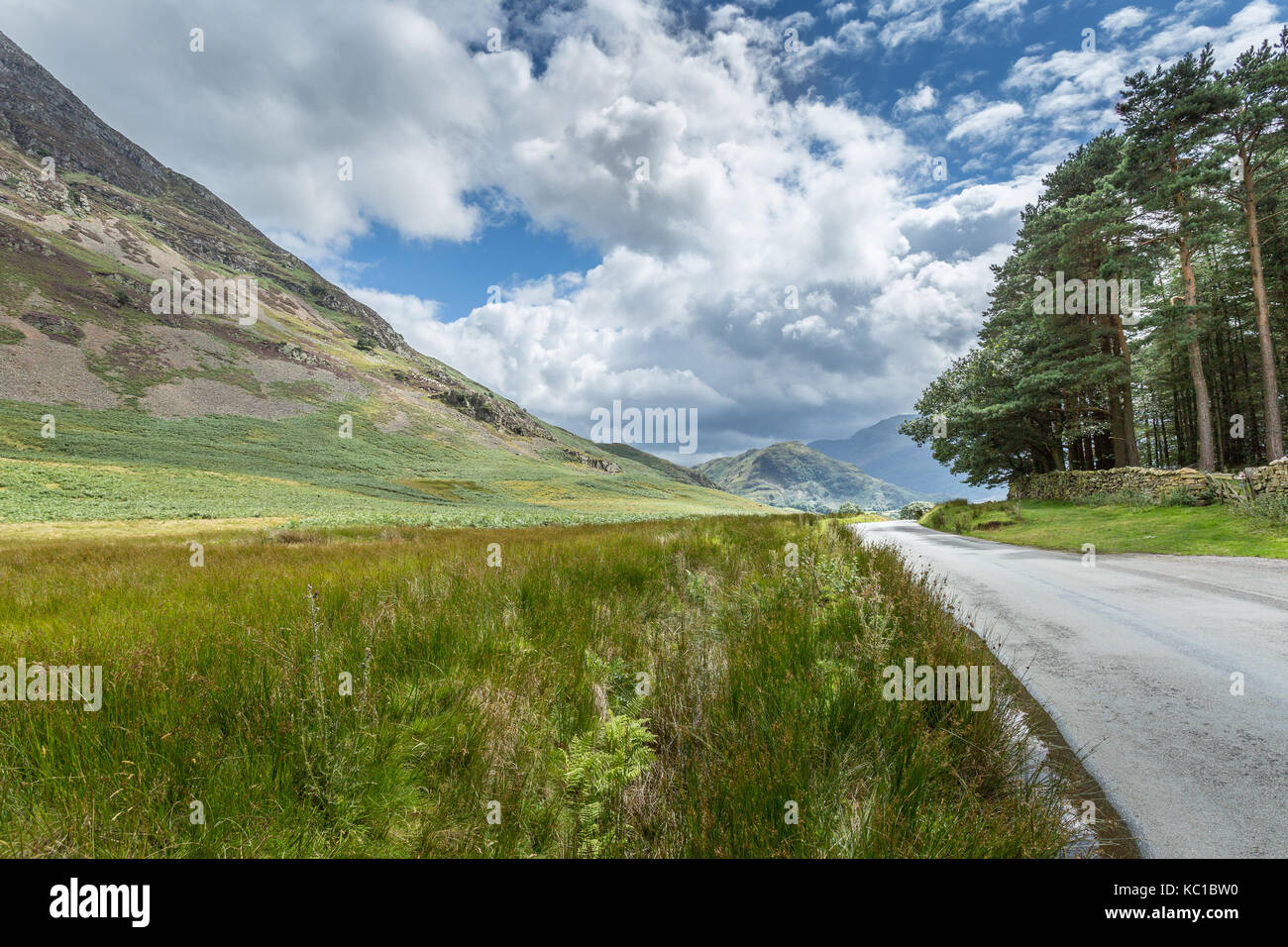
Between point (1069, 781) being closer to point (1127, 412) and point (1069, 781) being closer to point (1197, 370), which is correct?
point (1197, 370)

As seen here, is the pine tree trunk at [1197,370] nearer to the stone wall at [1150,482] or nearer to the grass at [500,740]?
the stone wall at [1150,482]

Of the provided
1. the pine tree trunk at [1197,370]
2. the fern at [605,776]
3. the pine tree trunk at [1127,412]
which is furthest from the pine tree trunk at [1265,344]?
the fern at [605,776]

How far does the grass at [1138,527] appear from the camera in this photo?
10.4 metres

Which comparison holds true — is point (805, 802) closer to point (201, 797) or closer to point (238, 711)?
point (201, 797)

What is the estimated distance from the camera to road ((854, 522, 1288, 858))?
2143 millimetres

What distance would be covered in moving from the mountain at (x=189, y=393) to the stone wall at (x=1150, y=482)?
34475 mm

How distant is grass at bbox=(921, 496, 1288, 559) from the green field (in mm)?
29286

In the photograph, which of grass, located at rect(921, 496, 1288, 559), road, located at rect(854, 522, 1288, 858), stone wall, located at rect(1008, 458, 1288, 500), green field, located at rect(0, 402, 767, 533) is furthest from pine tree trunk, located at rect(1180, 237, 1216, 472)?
green field, located at rect(0, 402, 767, 533)

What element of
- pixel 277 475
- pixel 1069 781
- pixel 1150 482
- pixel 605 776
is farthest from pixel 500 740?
pixel 277 475

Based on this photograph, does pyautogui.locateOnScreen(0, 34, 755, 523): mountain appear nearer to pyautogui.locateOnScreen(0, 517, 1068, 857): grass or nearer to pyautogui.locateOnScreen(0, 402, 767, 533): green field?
pyautogui.locateOnScreen(0, 402, 767, 533): green field

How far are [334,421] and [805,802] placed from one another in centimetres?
12543

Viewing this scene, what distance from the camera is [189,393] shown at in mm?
94250

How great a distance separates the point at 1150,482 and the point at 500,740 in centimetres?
2443
